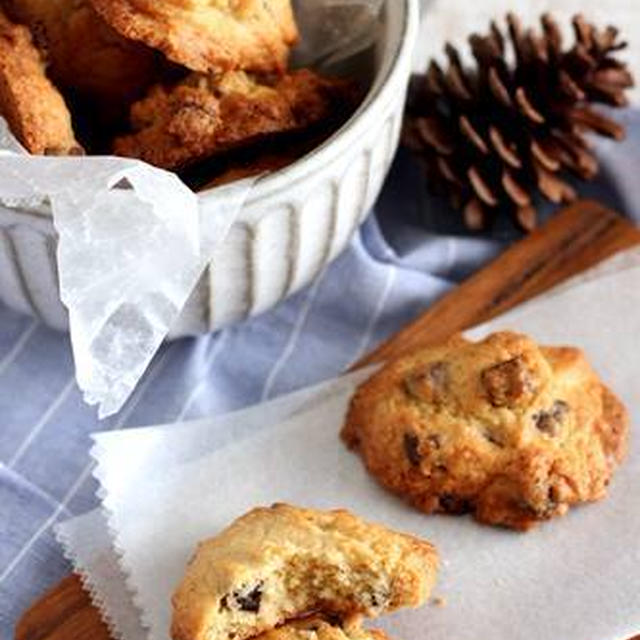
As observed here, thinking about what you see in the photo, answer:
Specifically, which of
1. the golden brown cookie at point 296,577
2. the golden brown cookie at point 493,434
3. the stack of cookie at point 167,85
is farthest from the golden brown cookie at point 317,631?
the stack of cookie at point 167,85

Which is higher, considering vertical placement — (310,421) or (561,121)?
(561,121)

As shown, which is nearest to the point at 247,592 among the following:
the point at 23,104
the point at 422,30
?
the point at 23,104

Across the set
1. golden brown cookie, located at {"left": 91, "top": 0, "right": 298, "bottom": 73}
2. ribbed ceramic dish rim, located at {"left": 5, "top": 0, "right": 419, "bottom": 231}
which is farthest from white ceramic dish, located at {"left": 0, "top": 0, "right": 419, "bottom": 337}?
golden brown cookie, located at {"left": 91, "top": 0, "right": 298, "bottom": 73}

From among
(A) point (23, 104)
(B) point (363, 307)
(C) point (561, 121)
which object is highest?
(A) point (23, 104)

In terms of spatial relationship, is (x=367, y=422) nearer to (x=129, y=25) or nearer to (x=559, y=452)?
(x=559, y=452)

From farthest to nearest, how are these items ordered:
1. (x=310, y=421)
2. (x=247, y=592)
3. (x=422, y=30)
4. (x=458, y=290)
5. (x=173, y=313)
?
(x=422, y=30) → (x=458, y=290) → (x=310, y=421) → (x=173, y=313) → (x=247, y=592)

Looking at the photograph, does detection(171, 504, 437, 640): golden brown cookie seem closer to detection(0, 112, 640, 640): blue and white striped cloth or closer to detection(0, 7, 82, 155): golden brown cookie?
detection(0, 112, 640, 640): blue and white striped cloth
